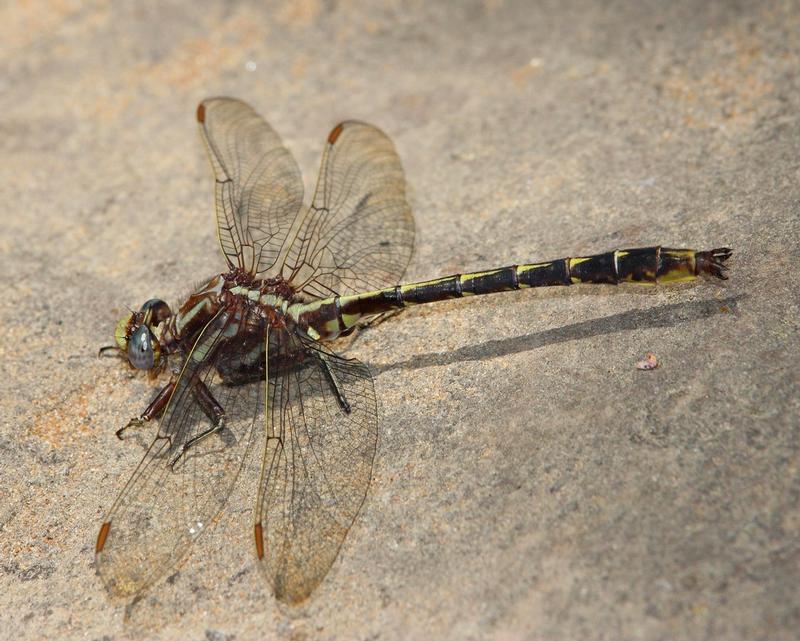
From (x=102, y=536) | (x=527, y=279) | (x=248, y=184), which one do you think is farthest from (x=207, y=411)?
(x=527, y=279)

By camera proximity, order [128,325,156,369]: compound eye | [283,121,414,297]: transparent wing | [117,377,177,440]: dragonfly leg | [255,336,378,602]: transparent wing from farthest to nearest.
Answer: [283,121,414,297]: transparent wing
[128,325,156,369]: compound eye
[117,377,177,440]: dragonfly leg
[255,336,378,602]: transparent wing

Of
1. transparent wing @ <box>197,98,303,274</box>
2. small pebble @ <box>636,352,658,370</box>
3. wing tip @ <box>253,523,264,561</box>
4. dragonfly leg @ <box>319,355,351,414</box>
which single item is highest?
transparent wing @ <box>197,98,303,274</box>

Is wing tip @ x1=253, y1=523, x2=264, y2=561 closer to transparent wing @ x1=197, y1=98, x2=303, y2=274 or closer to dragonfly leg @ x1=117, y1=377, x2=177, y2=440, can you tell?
dragonfly leg @ x1=117, y1=377, x2=177, y2=440

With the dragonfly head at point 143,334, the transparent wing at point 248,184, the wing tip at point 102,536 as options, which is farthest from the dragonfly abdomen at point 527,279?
the wing tip at point 102,536

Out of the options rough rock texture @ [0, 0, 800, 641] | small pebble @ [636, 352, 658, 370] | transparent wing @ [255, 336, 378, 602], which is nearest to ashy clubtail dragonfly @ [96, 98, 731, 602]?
transparent wing @ [255, 336, 378, 602]

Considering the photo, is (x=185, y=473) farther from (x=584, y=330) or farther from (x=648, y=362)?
(x=648, y=362)

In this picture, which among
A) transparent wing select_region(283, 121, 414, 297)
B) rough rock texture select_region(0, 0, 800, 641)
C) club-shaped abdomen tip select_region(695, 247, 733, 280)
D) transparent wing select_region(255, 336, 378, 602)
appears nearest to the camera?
rough rock texture select_region(0, 0, 800, 641)

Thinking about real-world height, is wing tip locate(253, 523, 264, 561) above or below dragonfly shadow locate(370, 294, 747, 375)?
below

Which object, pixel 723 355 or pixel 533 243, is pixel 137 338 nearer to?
pixel 533 243
